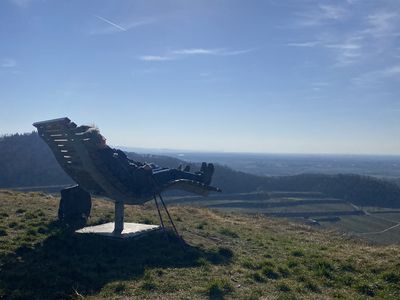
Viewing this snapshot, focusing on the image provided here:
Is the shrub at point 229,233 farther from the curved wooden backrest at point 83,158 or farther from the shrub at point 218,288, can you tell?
the shrub at point 218,288

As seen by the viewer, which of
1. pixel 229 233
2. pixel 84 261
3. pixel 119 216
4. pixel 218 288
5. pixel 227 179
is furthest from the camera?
pixel 227 179

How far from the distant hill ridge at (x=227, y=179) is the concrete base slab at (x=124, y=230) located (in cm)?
6113

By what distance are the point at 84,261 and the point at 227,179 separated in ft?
306

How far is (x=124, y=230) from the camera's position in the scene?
44.6ft

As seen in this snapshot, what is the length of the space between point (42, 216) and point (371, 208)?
8327 cm

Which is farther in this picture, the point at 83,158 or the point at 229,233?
the point at 229,233

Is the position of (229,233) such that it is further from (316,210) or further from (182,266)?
(316,210)

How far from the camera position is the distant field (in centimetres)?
6041

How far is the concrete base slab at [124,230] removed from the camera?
1291 centimetres

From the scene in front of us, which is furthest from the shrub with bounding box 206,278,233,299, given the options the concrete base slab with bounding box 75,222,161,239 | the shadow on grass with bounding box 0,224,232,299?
the concrete base slab with bounding box 75,222,161,239

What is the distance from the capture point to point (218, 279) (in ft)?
31.3

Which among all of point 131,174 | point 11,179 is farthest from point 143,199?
point 11,179

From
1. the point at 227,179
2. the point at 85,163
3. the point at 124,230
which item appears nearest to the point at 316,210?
the point at 227,179

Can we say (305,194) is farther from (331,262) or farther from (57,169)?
(331,262)
